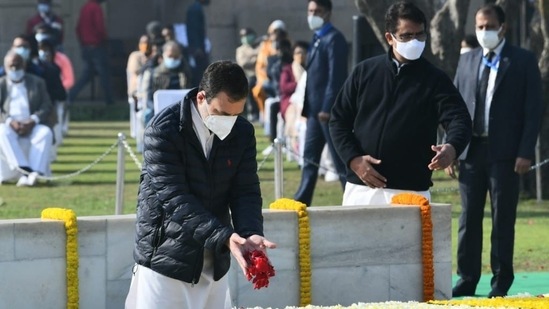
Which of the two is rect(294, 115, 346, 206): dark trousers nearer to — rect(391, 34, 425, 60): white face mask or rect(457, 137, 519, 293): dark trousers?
rect(457, 137, 519, 293): dark trousers

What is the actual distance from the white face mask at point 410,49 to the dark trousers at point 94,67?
2646cm

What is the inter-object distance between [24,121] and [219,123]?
1478cm

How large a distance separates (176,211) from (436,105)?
12.3 feet

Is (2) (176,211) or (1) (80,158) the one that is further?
(1) (80,158)

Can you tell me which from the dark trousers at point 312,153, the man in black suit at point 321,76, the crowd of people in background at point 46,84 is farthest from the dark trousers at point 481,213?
the crowd of people in background at point 46,84

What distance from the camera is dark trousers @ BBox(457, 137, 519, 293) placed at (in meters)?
12.2

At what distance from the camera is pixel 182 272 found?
7934 millimetres

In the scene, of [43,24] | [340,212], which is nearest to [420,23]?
[340,212]

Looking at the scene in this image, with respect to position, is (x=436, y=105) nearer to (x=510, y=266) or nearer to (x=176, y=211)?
(x=510, y=266)

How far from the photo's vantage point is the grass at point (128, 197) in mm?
15659

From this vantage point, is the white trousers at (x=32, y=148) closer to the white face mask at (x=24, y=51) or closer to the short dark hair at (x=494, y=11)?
the white face mask at (x=24, y=51)

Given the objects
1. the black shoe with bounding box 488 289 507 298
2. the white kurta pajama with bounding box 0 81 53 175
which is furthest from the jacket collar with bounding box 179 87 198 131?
the white kurta pajama with bounding box 0 81 53 175

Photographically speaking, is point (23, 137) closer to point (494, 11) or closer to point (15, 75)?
point (15, 75)

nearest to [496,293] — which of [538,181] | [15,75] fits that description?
[538,181]
